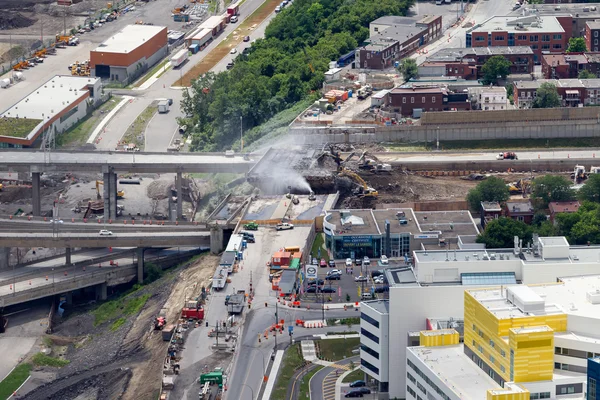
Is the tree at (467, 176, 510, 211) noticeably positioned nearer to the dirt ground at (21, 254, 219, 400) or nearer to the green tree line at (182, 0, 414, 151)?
the dirt ground at (21, 254, 219, 400)

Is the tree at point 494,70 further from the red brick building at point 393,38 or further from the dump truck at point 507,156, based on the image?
the dump truck at point 507,156

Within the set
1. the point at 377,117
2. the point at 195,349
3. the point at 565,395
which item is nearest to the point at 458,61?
the point at 377,117

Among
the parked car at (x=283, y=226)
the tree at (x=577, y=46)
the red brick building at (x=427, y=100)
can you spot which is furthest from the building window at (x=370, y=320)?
the tree at (x=577, y=46)

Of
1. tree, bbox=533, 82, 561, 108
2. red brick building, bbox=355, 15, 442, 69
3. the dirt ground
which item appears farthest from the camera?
red brick building, bbox=355, 15, 442, 69

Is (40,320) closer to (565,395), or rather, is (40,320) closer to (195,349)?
(195,349)

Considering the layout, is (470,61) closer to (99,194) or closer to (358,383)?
(99,194)

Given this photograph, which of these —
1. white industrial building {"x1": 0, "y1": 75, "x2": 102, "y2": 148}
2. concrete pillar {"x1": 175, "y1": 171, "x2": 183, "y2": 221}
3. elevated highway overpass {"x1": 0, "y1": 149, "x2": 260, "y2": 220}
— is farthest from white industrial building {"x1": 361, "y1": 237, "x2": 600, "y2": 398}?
white industrial building {"x1": 0, "y1": 75, "x2": 102, "y2": 148}
